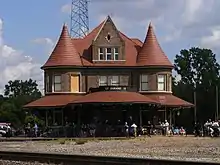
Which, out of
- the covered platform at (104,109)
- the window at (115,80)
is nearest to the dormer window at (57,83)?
the covered platform at (104,109)

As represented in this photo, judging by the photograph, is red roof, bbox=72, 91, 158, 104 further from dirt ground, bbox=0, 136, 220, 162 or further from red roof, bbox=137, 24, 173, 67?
dirt ground, bbox=0, 136, 220, 162

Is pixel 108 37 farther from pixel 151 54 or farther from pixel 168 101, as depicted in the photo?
pixel 168 101

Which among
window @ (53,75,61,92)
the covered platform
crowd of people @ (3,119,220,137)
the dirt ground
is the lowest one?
the dirt ground

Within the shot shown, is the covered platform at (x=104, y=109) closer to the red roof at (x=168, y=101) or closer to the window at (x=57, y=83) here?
the red roof at (x=168, y=101)

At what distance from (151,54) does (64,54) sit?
9472mm

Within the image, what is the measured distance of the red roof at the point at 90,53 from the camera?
2751 inches

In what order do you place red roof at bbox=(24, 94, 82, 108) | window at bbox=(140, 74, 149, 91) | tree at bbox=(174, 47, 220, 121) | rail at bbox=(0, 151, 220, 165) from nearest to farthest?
rail at bbox=(0, 151, 220, 165)
red roof at bbox=(24, 94, 82, 108)
window at bbox=(140, 74, 149, 91)
tree at bbox=(174, 47, 220, 121)

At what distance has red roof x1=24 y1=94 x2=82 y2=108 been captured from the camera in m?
66.0

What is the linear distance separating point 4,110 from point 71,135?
68680 millimetres

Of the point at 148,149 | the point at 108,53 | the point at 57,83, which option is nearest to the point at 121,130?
the point at 108,53

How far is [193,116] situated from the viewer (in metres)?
94.0

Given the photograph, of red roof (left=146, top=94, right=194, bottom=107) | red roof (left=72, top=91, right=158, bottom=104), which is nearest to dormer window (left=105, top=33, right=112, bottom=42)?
red roof (left=146, top=94, right=194, bottom=107)

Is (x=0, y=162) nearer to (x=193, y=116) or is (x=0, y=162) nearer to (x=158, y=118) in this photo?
(x=158, y=118)

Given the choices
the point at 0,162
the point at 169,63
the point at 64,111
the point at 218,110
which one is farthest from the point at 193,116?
the point at 0,162
